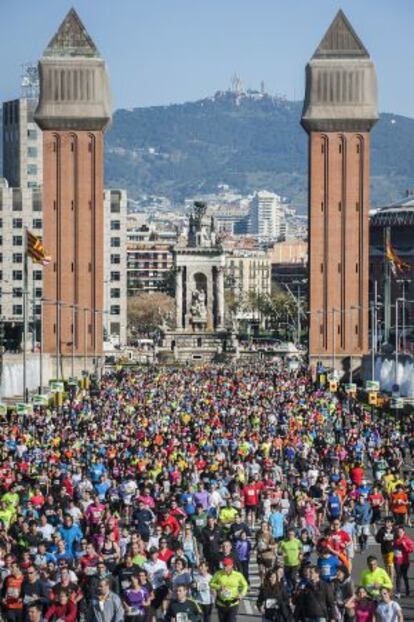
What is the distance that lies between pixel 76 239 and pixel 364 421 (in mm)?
58447

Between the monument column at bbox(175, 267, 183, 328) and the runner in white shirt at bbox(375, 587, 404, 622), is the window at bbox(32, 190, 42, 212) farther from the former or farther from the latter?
the runner in white shirt at bbox(375, 587, 404, 622)

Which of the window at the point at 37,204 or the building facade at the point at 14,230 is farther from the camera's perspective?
the window at the point at 37,204

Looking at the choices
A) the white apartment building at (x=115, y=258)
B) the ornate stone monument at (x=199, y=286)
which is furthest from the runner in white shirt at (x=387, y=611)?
the white apartment building at (x=115, y=258)

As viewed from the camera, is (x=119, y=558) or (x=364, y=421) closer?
(x=119, y=558)

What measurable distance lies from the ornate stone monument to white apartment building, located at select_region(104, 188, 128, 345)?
A: 5313 millimetres

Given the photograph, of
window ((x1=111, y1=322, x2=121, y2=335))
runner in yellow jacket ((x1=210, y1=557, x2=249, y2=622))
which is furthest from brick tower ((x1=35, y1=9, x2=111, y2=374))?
runner in yellow jacket ((x1=210, y1=557, x2=249, y2=622))

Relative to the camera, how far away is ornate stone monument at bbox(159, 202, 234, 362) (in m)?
163

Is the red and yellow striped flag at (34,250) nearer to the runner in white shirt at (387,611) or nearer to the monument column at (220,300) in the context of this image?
the runner in white shirt at (387,611)

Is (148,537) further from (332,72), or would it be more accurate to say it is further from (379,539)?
(332,72)

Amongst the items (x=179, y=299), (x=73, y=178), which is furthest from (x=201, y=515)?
(x=179, y=299)

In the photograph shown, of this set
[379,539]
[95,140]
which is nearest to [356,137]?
[95,140]

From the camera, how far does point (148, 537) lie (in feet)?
101

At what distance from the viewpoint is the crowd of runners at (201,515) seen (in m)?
24.2

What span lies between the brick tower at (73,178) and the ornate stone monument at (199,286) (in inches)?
1550
